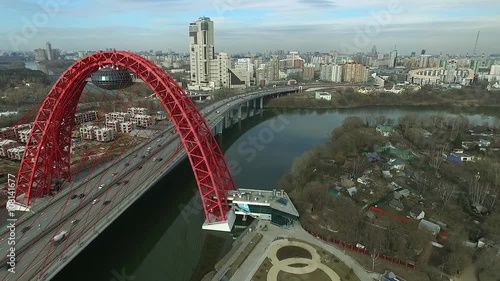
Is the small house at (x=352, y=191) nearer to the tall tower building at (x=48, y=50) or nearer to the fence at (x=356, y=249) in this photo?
the fence at (x=356, y=249)

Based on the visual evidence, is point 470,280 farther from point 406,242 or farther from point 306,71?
point 306,71

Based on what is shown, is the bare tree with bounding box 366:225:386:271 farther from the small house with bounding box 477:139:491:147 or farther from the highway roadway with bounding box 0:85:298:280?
the small house with bounding box 477:139:491:147

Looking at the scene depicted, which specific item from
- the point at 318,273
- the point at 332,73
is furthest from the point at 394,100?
the point at 318,273

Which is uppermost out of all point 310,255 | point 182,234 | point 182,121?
point 182,121

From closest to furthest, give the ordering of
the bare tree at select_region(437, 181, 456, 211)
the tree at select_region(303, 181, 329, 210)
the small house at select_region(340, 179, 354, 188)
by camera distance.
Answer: the tree at select_region(303, 181, 329, 210) < the bare tree at select_region(437, 181, 456, 211) < the small house at select_region(340, 179, 354, 188)

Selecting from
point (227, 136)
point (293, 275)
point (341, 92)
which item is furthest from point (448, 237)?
point (341, 92)

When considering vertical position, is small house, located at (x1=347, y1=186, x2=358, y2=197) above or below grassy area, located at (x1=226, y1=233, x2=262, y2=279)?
above

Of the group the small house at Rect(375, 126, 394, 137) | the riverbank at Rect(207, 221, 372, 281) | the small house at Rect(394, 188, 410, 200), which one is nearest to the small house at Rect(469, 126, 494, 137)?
the small house at Rect(375, 126, 394, 137)
